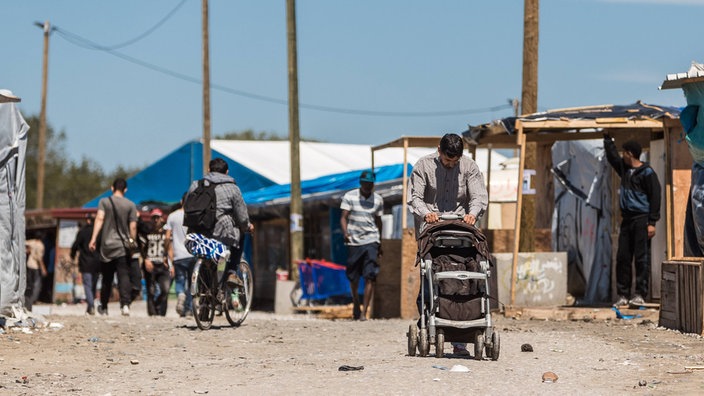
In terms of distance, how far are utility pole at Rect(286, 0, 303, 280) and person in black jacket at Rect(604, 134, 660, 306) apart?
33.2 feet

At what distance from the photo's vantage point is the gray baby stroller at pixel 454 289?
9.48m

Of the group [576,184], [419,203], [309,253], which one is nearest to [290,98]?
[309,253]

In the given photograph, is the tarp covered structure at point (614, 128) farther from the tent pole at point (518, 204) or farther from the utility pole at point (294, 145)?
the utility pole at point (294, 145)

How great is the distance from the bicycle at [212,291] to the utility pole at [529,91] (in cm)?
531

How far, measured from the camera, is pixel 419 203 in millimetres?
10133

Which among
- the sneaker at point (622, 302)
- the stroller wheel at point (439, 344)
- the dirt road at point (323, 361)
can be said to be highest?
the sneaker at point (622, 302)

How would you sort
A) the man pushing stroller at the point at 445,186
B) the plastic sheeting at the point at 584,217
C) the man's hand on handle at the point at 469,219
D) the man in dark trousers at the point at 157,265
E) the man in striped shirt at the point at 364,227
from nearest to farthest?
the man's hand on handle at the point at 469,219, the man pushing stroller at the point at 445,186, the man in striped shirt at the point at 364,227, the plastic sheeting at the point at 584,217, the man in dark trousers at the point at 157,265

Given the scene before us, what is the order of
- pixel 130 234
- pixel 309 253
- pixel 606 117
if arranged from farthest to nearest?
pixel 309 253 → pixel 130 234 → pixel 606 117

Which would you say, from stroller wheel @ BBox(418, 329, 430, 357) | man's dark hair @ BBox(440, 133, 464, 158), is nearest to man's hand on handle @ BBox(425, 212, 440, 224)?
man's dark hair @ BBox(440, 133, 464, 158)

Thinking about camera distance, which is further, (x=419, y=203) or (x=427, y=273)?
(x=419, y=203)

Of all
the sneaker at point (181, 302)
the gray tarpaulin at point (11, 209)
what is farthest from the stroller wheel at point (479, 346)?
the sneaker at point (181, 302)

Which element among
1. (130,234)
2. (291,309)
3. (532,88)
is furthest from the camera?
(291,309)

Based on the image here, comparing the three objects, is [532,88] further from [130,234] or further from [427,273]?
[427,273]

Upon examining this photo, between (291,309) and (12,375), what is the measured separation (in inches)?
579
